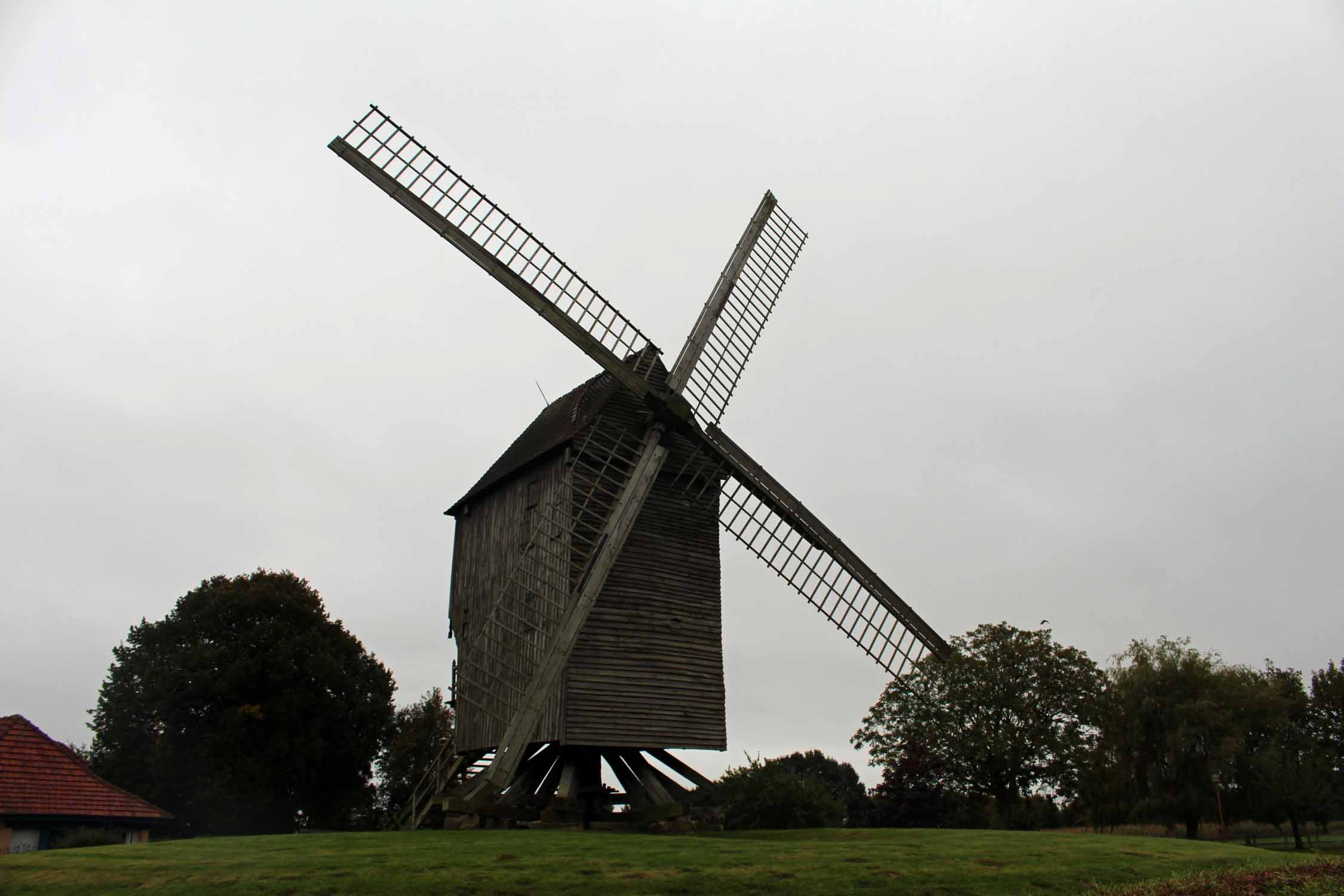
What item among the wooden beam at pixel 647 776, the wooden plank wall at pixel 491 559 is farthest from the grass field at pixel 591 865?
the wooden plank wall at pixel 491 559

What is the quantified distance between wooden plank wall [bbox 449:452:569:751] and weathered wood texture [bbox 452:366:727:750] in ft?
0.14

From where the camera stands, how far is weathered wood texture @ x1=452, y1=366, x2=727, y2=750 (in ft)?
62.8

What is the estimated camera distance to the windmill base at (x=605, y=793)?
18.7 metres

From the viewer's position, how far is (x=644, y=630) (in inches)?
797

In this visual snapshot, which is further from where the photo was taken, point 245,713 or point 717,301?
point 245,713

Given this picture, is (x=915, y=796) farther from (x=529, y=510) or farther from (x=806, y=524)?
(x=529, y=510)

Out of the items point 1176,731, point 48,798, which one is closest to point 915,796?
point 1176,731

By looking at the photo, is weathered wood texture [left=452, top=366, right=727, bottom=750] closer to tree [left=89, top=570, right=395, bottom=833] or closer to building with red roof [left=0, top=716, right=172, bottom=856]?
building with red roof [left=0, top=716, right=172, bottom=856]

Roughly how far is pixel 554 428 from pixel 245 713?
2225cm

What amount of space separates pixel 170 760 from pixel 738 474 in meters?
27.2

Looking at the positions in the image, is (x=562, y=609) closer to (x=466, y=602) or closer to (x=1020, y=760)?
(x=466, y=602)

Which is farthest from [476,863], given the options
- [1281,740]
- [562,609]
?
[1281,740]

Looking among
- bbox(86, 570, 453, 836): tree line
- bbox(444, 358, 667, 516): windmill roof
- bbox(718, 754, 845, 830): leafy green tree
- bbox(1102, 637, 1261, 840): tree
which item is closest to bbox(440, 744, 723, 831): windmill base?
bbox(718, 754, 845, 830): leafy green tree

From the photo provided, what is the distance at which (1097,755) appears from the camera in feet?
99.0
